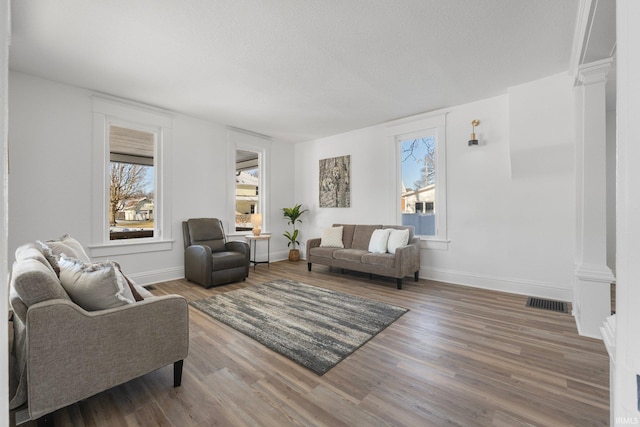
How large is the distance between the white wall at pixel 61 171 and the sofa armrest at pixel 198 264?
1.09ft

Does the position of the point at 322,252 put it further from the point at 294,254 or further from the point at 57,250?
the point at 57,250

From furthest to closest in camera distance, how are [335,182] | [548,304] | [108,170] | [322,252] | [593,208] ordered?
[335,182], [322,252], [108,170], [548,304], [593,208]

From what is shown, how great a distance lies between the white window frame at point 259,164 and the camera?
205 inches

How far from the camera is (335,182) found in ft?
18.9

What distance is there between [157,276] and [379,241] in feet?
11.5

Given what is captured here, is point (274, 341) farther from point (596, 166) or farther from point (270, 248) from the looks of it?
point (270, 248)

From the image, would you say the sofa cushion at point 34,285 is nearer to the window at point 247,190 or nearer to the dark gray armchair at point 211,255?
the dark gray armchair at point 211,255

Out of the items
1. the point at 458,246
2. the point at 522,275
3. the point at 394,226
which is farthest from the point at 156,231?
the point at 522,275

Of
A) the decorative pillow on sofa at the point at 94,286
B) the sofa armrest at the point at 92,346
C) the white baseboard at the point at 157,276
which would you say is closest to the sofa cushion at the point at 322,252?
the white baseboard at the point at 157,276

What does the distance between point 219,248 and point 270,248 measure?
1.48 metres

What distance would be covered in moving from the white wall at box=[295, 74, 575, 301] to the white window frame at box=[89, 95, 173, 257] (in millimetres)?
3708

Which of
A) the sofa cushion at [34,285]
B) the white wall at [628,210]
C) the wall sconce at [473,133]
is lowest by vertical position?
the sofa cushion at [34,285]

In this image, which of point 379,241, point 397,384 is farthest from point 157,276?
point 397,384

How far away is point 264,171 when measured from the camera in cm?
589
